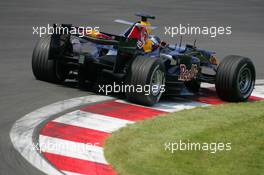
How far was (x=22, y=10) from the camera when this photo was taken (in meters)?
22.3

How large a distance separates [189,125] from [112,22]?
36.1 ft

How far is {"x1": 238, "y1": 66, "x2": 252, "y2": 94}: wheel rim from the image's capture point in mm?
13820

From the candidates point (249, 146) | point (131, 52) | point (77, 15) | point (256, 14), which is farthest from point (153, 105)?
point (256, 14)

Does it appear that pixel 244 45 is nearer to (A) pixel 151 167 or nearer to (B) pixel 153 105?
(B) pixel 153 105

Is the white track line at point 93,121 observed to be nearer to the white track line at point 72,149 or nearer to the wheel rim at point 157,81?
the white track line at point 72,149

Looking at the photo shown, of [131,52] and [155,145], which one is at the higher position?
[131,52]

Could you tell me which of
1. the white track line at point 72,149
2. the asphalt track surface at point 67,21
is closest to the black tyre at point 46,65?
the asphalt track surface at point 67,21

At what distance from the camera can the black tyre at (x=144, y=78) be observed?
40.4 ft

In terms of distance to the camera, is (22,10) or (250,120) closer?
(250,120)

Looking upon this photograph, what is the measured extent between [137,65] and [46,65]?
192cm
